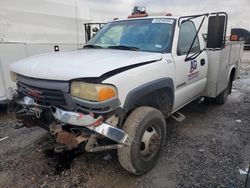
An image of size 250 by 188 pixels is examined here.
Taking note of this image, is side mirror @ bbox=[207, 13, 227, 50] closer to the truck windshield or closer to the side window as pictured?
the side window

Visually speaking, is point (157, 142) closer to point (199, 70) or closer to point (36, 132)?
point (199, 70)

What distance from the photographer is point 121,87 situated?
2.22 meters

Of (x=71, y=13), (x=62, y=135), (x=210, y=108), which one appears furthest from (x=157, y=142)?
(x=71, y=13)

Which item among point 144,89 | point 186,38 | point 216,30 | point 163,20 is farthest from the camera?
point 186,38

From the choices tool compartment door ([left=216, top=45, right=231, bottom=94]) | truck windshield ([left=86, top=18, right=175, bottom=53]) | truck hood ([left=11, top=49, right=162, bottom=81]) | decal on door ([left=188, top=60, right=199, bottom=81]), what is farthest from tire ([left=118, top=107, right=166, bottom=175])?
tool compartment door ([left=216, top=45, right=231, bottom=94])

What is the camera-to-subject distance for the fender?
2.32 m

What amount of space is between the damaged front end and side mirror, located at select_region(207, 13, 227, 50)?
2059 mm

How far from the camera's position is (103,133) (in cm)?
210

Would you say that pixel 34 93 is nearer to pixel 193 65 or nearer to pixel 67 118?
pixel 67 118

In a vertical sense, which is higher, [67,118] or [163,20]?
[163,20]

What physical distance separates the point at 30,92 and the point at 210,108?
422 cm

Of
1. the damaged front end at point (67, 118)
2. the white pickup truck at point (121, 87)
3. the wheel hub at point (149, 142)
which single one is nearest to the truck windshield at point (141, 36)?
the white pickup truck at point (121, 87)

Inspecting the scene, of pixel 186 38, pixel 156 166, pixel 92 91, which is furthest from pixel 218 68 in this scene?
pixel 92 91

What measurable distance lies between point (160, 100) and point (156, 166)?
0.90m
